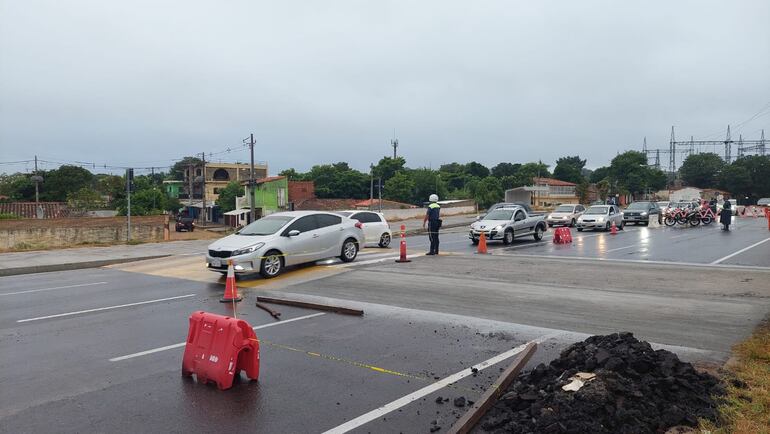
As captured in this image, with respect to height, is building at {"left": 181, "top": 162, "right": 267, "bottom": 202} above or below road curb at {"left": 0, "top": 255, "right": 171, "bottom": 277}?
above

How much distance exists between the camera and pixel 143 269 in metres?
16.0

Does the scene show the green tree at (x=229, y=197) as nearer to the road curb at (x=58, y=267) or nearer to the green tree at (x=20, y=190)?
the green tree at (x=20, y=190)

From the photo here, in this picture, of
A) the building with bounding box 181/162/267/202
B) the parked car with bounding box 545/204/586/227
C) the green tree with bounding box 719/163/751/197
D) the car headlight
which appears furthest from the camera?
the green tree with bounding box 719/163/751/197

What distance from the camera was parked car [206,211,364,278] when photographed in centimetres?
1265

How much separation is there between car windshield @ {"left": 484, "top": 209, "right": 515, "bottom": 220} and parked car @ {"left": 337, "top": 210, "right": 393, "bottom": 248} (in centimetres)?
453

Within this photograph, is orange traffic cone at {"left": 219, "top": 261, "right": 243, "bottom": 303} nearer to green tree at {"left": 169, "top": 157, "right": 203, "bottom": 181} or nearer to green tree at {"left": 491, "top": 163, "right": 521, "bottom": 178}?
green tree at {"left": 169, "top": 157, "right": 203, "bottom": 181}

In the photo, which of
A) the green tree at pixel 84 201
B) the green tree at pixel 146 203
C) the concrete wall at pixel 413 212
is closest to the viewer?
the concrete wall at pixel 413 212

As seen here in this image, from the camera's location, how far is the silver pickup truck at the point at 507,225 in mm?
22250

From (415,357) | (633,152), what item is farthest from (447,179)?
(415,357)

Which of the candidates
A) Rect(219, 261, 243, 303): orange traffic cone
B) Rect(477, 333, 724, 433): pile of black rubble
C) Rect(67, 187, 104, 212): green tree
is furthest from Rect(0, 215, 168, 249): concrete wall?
Rect(67, 187, 104, 212): green tree

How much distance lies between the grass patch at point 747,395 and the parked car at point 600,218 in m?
25.0

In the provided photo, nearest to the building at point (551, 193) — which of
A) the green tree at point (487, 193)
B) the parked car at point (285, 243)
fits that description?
the green tree at point (487, 193)

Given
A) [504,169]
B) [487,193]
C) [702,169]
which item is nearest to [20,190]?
[487,193]

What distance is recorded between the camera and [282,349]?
682 centimetres
